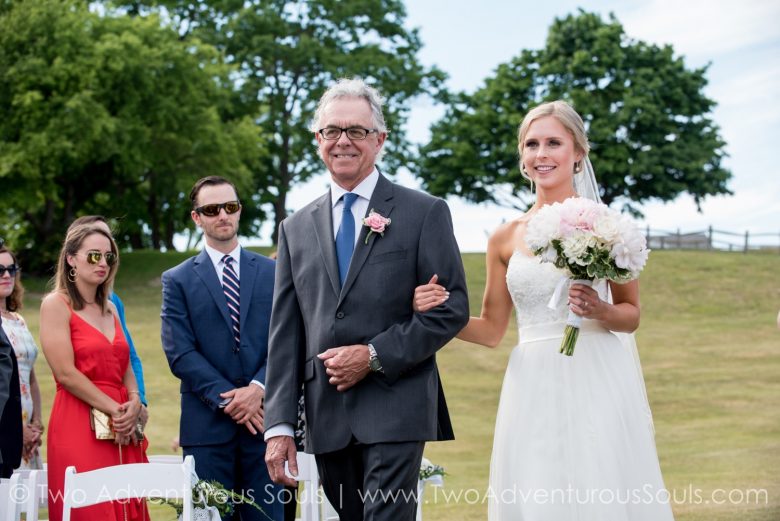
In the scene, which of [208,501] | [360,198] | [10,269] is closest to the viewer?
[360,198]

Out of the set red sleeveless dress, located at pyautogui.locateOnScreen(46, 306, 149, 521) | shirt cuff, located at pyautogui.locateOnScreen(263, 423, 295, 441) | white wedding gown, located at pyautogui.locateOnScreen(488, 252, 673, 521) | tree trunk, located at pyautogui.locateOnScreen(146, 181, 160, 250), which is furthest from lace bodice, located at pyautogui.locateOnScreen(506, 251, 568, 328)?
tree trunk, located at pyautogui.locateOnScreen(146, 181, 160, 250)

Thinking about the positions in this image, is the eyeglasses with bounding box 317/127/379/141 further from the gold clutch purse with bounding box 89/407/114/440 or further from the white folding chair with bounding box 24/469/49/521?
the gold clutch purse with bounding box 89/407/114/440

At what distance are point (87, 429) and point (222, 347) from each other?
3.48ft

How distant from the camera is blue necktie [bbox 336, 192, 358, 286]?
4.42 m

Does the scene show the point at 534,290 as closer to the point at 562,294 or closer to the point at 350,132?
the point at 562,294

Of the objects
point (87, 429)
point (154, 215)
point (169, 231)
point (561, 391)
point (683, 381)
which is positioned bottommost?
point (683, 381)

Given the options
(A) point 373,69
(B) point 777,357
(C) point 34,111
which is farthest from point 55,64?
(B) point 777,357

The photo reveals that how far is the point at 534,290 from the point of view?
16.9 feet

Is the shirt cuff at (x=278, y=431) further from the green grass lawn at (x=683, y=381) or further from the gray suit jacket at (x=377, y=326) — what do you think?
the green grass lawn at (x=683, y=381)

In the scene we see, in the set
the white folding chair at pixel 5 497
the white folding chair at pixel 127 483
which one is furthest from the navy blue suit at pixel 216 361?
the white folding chair at pixel 5 497

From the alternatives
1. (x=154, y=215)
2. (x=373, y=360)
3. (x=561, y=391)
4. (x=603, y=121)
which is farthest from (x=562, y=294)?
(x=603, y=121)

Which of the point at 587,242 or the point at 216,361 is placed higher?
the point at 587,242

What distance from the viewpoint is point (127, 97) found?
35250 millimetres

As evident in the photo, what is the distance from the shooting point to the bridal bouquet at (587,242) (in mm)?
4637
